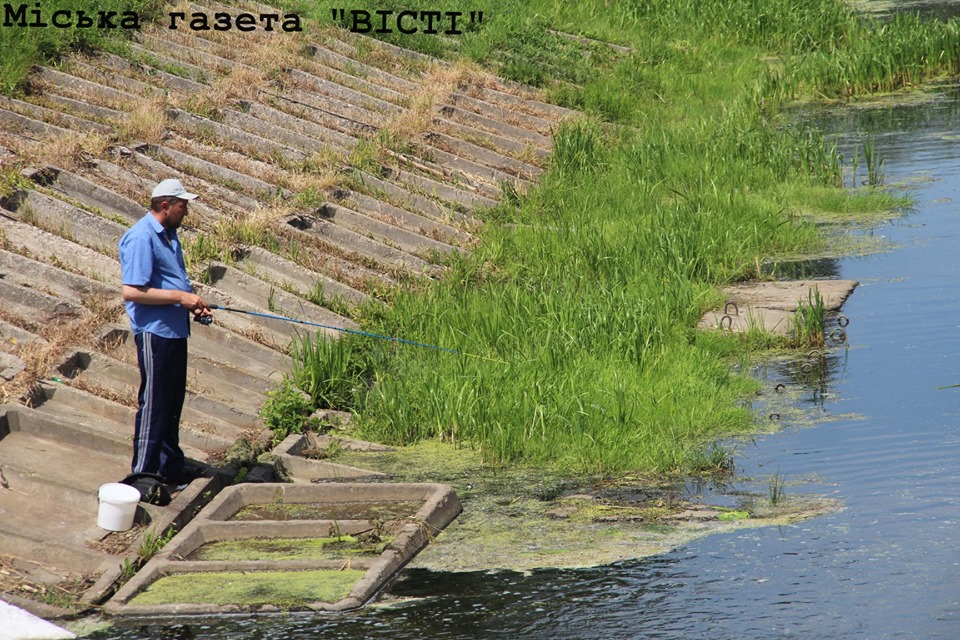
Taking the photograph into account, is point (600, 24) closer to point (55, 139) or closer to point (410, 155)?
point (410, 155)

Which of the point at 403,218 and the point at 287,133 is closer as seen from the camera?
the point at 403,218

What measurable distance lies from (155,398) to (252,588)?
1.36m

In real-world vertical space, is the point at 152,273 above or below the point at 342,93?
below

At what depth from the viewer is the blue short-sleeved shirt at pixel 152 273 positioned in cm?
758

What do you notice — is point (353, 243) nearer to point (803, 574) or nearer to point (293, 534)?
point (293, 534)

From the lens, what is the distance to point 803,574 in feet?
22.0

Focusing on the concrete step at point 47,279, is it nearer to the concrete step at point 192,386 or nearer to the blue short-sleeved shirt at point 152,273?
the concrete step at point 192,386

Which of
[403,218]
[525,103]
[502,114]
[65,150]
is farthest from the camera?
[525,103]

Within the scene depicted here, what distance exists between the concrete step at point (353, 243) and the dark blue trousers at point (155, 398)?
4.49m

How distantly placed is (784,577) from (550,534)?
4.30ft

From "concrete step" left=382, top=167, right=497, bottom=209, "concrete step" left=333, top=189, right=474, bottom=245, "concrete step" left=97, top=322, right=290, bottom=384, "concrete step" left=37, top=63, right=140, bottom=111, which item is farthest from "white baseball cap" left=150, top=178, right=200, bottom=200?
"concrete step" left=37, top=63, right=140, bottom=111

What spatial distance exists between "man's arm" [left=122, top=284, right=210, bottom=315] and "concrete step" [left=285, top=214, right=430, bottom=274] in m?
4.55

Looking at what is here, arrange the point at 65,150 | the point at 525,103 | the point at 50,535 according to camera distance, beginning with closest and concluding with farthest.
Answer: the point at 50,535 < the point at 65,150 < the point at 525,103

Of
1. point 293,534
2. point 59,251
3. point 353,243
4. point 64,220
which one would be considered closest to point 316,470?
point 293,534
